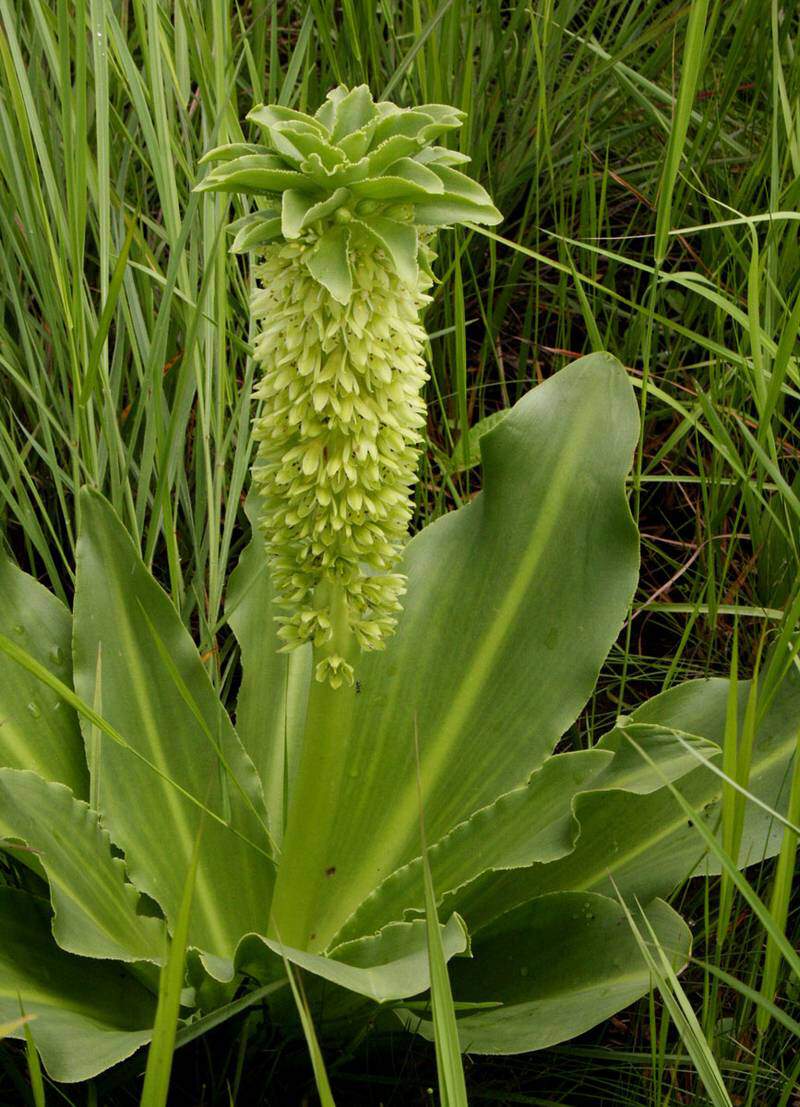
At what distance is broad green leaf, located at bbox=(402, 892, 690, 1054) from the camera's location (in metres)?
1.35

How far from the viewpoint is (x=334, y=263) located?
111 centimetres

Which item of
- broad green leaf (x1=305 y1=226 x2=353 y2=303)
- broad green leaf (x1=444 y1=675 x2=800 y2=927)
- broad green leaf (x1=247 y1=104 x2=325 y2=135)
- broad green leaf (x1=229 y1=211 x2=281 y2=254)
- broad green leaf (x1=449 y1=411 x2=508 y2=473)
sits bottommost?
broad green leaf (x1=444 y1=675 x2=800 y2=927)

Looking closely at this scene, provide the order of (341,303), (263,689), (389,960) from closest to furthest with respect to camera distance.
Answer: (341,303), (389,960), (263,689)

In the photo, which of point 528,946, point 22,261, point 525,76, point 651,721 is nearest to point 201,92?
point 22,261

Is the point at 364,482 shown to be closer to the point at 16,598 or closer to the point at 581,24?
the point at 16,598

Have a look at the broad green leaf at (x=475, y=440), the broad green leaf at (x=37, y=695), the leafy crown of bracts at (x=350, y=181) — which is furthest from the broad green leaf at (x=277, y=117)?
the broad green leaf at (x=475, y=440)

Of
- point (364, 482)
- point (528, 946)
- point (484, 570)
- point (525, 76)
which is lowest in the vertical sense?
point (528, 946)

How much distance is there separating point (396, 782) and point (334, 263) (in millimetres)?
796

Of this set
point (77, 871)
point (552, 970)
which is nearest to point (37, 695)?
point (77, 871)

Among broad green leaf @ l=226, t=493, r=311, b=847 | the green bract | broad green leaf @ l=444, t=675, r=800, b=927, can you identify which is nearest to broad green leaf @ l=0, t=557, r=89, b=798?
the green bract

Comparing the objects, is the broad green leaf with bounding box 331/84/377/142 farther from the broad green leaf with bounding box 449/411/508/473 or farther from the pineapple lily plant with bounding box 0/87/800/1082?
the broad green leaf with bounding box 449/411/508/473

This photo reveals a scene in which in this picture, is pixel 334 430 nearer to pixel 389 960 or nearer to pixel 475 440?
pixel 389 960

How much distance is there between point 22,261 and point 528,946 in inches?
47.2

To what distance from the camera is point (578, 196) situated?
96.6 inches
